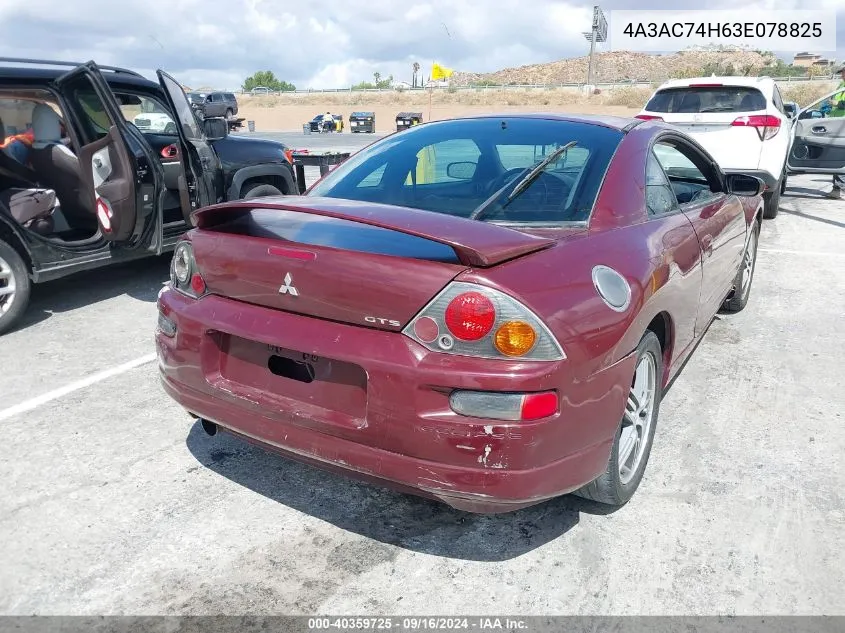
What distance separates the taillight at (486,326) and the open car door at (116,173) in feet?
12.3

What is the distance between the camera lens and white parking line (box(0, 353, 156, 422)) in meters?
3.66

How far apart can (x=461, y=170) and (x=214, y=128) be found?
12.0ft

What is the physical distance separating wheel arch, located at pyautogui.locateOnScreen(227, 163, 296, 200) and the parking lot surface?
2773mm

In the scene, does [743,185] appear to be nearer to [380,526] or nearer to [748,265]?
[748,265]

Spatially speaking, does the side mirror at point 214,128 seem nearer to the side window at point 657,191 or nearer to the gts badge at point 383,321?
the side window at point 657,191

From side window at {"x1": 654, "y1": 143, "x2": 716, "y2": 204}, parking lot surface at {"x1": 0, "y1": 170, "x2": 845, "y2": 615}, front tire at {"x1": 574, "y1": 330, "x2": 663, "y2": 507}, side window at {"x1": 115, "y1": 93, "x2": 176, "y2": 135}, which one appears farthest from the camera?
side window at {"x1": 115, "y1": 93, "x2": 176, "y2": 135}

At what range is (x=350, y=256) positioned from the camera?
2221mm

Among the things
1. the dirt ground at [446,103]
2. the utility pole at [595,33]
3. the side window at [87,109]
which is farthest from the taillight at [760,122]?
the utility pole at [595,33]

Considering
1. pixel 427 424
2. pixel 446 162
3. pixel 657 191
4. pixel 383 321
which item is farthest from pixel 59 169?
pixel 427 424

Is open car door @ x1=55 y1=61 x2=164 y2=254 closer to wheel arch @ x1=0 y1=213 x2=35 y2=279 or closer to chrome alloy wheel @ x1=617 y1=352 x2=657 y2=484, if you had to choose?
wheel arch @ x1=0 y1=213 x2=35 y2=279

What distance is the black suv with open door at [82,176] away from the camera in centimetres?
497

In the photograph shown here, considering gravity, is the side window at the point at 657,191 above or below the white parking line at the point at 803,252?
above

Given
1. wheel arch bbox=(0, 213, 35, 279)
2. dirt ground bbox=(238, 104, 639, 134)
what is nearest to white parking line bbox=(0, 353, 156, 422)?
wheel arch bbox=(0, 213, 35, 279)

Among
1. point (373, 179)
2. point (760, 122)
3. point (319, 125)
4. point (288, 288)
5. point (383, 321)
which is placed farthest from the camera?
point (319, 125)
